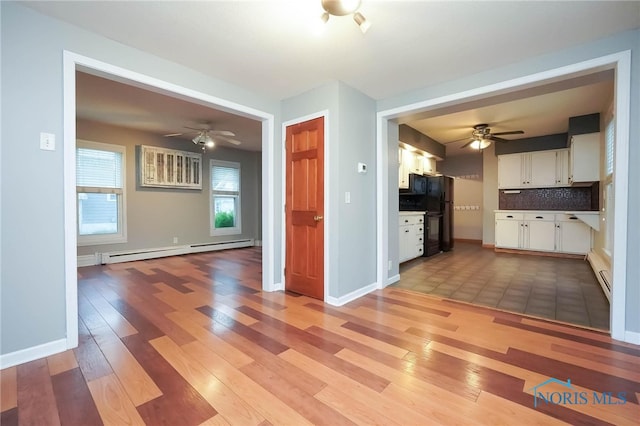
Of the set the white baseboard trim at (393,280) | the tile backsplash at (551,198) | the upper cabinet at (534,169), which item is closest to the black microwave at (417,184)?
the upper cabinet at (534,169)

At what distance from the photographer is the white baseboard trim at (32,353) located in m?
1.79

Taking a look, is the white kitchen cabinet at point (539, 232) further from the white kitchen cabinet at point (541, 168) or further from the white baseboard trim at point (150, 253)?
the white baseboard trim at point (150, 253)

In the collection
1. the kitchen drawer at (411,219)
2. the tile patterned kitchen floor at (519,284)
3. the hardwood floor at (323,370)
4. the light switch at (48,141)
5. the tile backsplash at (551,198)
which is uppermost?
the light switch at (48,141)

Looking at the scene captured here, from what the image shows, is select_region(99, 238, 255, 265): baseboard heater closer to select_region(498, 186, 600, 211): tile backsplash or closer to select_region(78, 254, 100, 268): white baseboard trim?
select_region(78, 254, 100, 268): white baseboard trim

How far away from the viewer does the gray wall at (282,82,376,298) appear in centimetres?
298

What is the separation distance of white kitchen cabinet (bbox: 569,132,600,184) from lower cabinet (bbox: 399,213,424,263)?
111 inches

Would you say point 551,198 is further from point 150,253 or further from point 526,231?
point 150,253

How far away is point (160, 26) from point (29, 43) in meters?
0.83

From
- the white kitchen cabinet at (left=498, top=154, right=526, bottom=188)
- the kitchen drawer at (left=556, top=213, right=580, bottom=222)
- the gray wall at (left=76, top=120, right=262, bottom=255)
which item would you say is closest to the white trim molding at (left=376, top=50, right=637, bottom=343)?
the kitchen drawer at (left=556, top=213, right=580, bottom=222)

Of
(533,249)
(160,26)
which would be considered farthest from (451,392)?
(533,249)

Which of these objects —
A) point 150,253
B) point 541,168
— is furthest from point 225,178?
point 541,168

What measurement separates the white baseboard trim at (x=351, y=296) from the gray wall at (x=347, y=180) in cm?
4

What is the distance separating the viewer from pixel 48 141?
6.37ft

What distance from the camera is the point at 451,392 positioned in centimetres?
155
